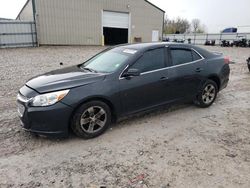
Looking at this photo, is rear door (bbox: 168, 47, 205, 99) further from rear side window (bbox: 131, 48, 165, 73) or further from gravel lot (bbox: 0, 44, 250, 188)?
gravel lot (bbox: 0, 44, 250, 188)

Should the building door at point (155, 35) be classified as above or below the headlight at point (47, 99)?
above

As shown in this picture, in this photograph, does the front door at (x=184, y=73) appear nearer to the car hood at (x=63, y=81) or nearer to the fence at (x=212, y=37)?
the car hood at (x=63, y=81)

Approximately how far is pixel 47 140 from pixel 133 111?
1.57 m

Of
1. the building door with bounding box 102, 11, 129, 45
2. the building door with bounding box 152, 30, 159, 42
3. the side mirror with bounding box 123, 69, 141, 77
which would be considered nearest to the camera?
the side mirror with bounding box 123, 69, 141, 77

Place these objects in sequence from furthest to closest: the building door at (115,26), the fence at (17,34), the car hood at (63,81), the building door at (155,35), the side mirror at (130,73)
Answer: the building door at (155,35)
the building door at (115,26)
the fence at (17,34)
the side mirror at (130,73)
the car hood at (63,81)

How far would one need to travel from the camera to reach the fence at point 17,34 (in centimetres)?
2184

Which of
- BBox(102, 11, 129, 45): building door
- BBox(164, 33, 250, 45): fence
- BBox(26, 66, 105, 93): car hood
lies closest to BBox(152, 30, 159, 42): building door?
BBox(102, 11, 129, 45): building door

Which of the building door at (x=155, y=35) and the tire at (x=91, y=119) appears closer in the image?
the tire at (x=91, y=119)

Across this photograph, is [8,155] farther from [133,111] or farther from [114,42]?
[114,42]

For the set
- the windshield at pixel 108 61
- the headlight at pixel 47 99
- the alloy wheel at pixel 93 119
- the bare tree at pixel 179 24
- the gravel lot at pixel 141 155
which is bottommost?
the gravel lot at pixel 141 155

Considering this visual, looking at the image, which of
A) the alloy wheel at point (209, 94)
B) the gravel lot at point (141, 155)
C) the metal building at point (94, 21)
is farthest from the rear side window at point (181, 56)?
the metal building at point (94, 21)

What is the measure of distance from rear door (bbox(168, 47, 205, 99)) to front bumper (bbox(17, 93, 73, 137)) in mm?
2177

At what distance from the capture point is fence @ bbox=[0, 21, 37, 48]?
71.7 feet

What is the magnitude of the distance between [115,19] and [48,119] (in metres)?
26.0
